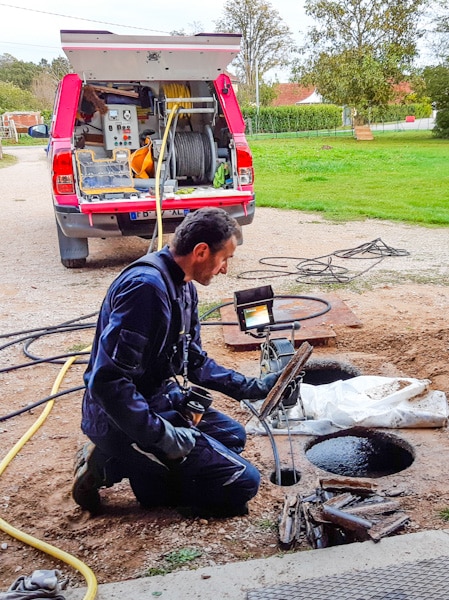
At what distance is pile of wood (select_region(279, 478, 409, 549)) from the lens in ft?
7.95

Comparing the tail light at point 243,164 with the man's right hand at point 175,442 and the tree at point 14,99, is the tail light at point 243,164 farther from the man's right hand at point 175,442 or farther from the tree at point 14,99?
the tree at point 14,99

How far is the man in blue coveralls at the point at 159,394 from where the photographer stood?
7.66 feet

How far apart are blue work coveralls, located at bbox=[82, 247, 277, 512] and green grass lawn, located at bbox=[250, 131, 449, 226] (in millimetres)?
7745

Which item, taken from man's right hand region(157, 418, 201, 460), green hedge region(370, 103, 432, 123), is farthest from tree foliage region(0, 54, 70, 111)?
man's right hand region(157, 418, 201, 460)

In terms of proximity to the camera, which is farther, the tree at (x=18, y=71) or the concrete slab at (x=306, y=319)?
the tree at (x=18, y=71)

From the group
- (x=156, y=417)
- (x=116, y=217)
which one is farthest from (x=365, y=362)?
(x=116, y=217)

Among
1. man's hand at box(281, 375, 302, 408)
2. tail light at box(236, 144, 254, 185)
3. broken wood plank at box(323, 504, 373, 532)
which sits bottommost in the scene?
broken wood plank at box(323, 504, 373, 532)

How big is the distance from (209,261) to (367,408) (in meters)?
1.63

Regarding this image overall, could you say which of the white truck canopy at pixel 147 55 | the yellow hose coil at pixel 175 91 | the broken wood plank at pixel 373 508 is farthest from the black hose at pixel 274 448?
the yellow hose coil at pixel 175 91

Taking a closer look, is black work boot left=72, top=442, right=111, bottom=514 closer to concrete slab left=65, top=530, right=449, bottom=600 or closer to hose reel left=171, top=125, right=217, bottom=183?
concrete slab left=65, top=530, right=449, bottom=600

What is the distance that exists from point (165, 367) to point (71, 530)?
847 mm

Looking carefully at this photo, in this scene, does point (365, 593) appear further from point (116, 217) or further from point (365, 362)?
point (116, 217)

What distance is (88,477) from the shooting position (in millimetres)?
2689

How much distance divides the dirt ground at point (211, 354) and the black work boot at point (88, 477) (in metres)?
0.11
